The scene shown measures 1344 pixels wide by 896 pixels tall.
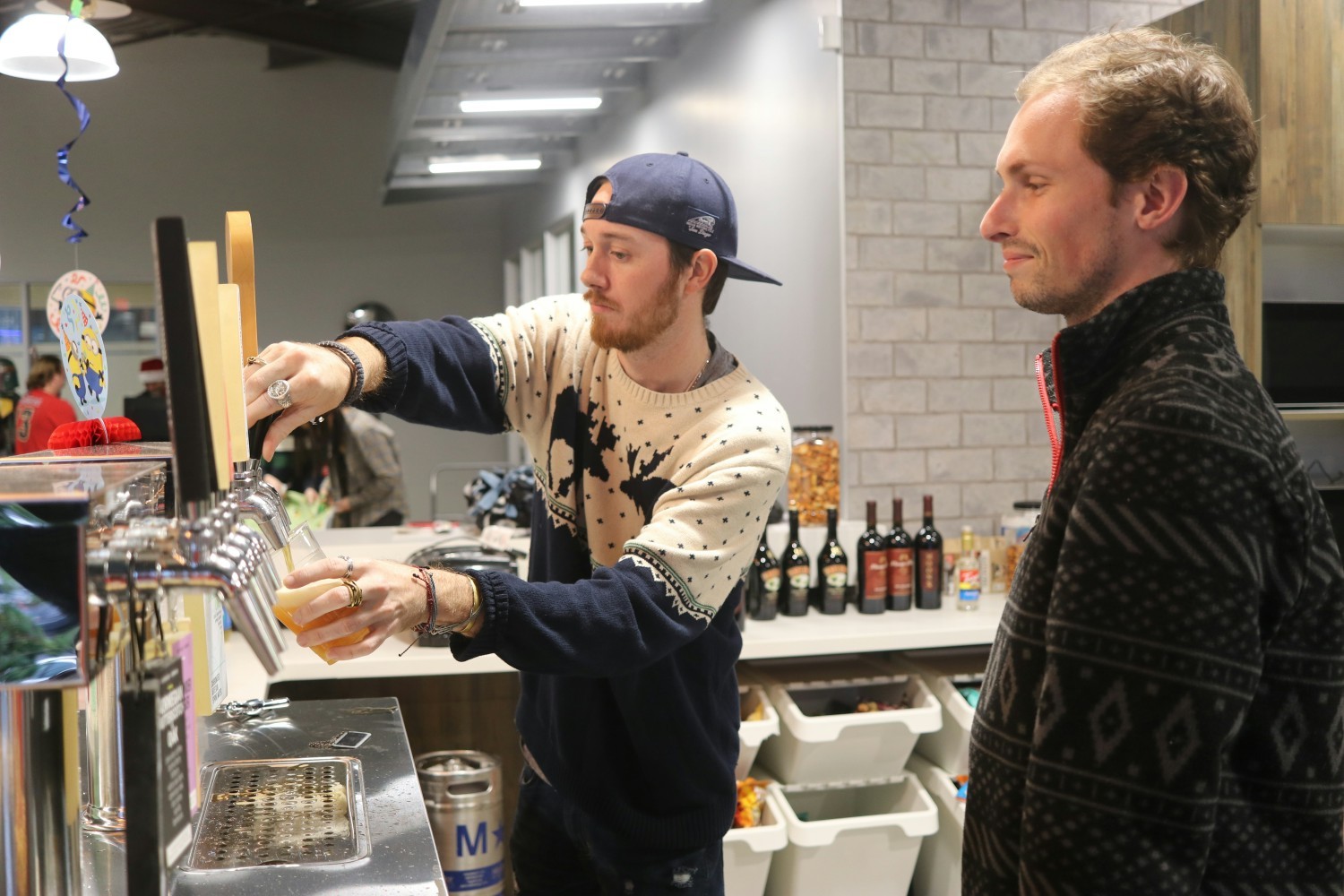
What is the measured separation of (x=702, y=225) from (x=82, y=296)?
93 centimetres

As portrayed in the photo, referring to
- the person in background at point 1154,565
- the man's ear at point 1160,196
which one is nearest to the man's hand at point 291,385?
the person in background at point 1154,565

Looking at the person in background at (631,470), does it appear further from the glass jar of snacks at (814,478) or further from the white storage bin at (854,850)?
the glass jar of snacks at (814,478)

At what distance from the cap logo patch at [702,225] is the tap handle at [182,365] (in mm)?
1179

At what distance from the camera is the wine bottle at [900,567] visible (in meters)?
3.54

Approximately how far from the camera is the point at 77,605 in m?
0.85

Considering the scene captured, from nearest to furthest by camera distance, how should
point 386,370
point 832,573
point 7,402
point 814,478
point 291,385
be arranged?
point 291,385 < point 386,370 < point 832,573 < point 814,478 < point 7,402

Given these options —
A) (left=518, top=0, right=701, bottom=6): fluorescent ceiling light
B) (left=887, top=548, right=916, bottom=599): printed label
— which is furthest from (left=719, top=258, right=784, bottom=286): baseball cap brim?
(left=518, top=0, right=701, bottom=6): fluorescent ceiling light

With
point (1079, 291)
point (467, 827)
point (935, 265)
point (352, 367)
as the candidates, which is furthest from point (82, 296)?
point (935, 265)

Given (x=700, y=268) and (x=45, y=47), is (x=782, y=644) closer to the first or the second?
(x=700, y=268)

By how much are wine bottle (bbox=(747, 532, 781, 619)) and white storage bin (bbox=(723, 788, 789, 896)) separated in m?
0.52

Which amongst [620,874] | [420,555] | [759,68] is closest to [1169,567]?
[620,874]

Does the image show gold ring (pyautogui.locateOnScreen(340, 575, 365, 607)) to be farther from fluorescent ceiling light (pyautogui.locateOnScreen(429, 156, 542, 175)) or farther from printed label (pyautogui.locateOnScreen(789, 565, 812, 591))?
fluorescent ceiling light (pyautogui.locateOnScreen(429, 156, 542, 175))

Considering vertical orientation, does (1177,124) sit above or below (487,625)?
above

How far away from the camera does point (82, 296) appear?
1627 mm
